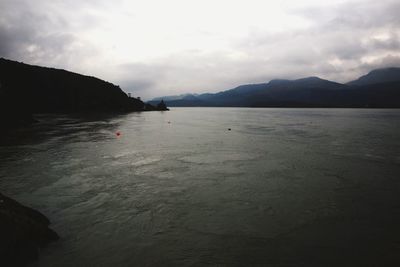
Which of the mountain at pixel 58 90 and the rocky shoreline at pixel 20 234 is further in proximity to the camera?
the mountain at pixel 58 90

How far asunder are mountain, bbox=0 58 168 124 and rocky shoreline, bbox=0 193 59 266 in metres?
124

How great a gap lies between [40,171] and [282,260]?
72.7ft

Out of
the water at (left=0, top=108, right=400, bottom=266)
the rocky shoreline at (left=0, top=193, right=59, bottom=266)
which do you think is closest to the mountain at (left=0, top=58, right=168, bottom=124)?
the water at (left=0, top=108, right=400, bottom=266)

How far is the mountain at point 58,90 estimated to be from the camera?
460 ft

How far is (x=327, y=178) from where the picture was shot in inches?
958

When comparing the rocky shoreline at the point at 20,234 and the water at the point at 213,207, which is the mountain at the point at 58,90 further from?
the rocky shoreline at the point at 20,234

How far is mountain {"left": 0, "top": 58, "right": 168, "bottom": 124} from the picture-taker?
140250 mm

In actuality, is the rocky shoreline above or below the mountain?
below

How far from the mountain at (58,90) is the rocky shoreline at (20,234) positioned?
124116 millimetres

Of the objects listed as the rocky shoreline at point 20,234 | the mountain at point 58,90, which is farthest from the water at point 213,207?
the mountain at point 58,90

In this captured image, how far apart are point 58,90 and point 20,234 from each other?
558ft

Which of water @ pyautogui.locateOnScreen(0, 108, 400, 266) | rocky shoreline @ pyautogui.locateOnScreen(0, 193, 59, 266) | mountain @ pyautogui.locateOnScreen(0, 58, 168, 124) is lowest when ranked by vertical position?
water @ pyautogui.locateOnScreen(0, 108, 400, 266)

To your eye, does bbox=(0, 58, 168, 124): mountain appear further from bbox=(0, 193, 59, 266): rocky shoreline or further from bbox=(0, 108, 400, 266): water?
bbox=(0, 193, 59, 266): rocky shoreline

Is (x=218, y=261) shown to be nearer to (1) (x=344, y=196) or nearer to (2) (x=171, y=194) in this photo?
(2) (x=171, y=194)
